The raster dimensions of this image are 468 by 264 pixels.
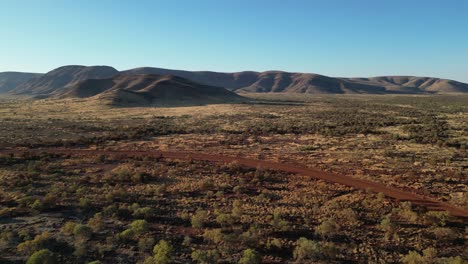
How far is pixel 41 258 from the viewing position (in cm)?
1053

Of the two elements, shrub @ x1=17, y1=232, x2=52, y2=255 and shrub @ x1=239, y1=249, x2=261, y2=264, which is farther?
shrub @ x1=17, y1=232, x2=52, y2=255

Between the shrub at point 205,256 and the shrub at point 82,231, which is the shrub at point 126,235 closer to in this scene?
the shrub at point 82,231

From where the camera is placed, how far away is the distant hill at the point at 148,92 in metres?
102

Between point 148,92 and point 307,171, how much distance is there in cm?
10365

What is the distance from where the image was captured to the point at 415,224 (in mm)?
13633

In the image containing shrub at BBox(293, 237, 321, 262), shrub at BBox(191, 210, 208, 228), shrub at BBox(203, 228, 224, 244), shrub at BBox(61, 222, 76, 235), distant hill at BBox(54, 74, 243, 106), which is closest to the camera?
shrub at BBox(293, 237, 321, 262)

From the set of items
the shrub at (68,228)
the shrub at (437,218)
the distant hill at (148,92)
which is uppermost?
the distant hill at (148,92)

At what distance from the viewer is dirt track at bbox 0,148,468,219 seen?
52.1 ft

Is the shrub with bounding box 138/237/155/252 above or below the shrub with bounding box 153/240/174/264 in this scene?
below

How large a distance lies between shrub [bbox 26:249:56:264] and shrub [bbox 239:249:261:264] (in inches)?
257

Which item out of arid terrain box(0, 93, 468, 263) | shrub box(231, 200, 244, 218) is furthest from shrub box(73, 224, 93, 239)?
shrub box(231, 200, 244, 218)

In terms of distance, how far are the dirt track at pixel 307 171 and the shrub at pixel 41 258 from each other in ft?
49.5

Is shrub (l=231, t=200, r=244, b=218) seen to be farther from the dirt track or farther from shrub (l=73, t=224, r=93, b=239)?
the dirt track

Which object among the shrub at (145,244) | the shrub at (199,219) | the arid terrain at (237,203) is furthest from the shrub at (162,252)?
the shrub at (199,219)
